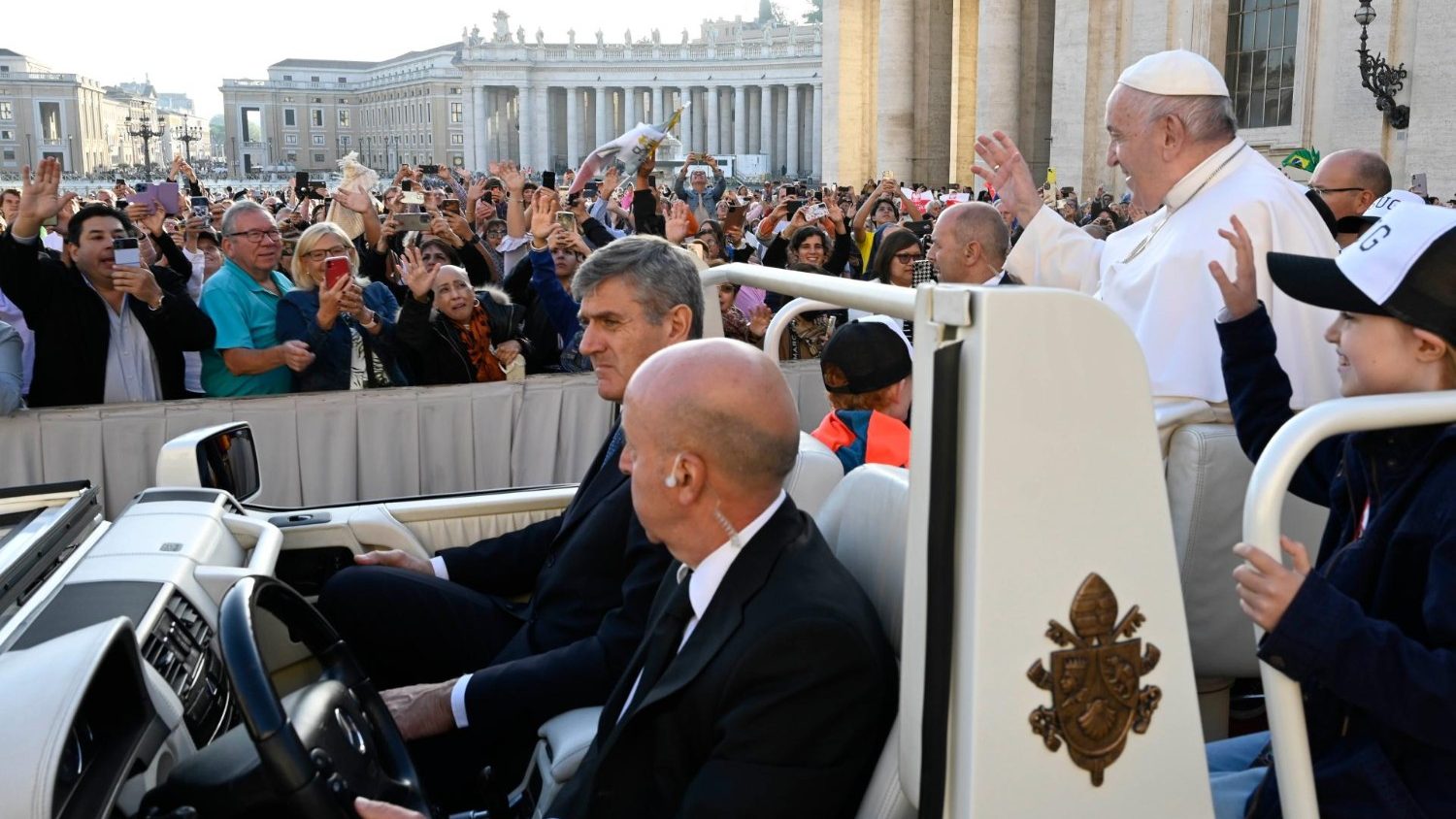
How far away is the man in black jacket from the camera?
5746mm

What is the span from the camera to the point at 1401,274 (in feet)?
6.38

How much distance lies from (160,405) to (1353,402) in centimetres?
572

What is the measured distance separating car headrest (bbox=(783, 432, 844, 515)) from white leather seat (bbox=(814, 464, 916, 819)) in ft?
0.81

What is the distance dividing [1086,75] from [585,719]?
23515 millimetres

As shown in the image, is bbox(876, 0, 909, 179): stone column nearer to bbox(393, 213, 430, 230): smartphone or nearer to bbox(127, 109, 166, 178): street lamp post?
bbox(393, 213, 430, 230): smartphone

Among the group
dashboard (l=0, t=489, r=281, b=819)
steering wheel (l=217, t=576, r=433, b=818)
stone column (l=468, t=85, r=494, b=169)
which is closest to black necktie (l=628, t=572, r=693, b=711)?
steering wheel (l=217, t=576, r=433, b=818)

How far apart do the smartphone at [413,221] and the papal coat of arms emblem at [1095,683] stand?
27.7 feet

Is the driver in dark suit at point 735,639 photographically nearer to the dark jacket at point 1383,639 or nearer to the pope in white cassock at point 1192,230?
the dark jacket at point 1383,639

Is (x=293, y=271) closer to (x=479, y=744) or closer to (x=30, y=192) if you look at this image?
(x=30, y=192)

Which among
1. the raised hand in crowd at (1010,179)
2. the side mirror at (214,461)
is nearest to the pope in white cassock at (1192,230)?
the raised hand in crowd at (1010,179)

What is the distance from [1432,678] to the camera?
68.5 inches

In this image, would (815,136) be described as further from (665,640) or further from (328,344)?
(665,640)

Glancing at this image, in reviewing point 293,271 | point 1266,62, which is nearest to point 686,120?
point 1266,62

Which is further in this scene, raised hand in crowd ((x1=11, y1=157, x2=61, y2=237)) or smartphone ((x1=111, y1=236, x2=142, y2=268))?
smartphone ((x1=111, y1=236, x2=142, y2=268))
